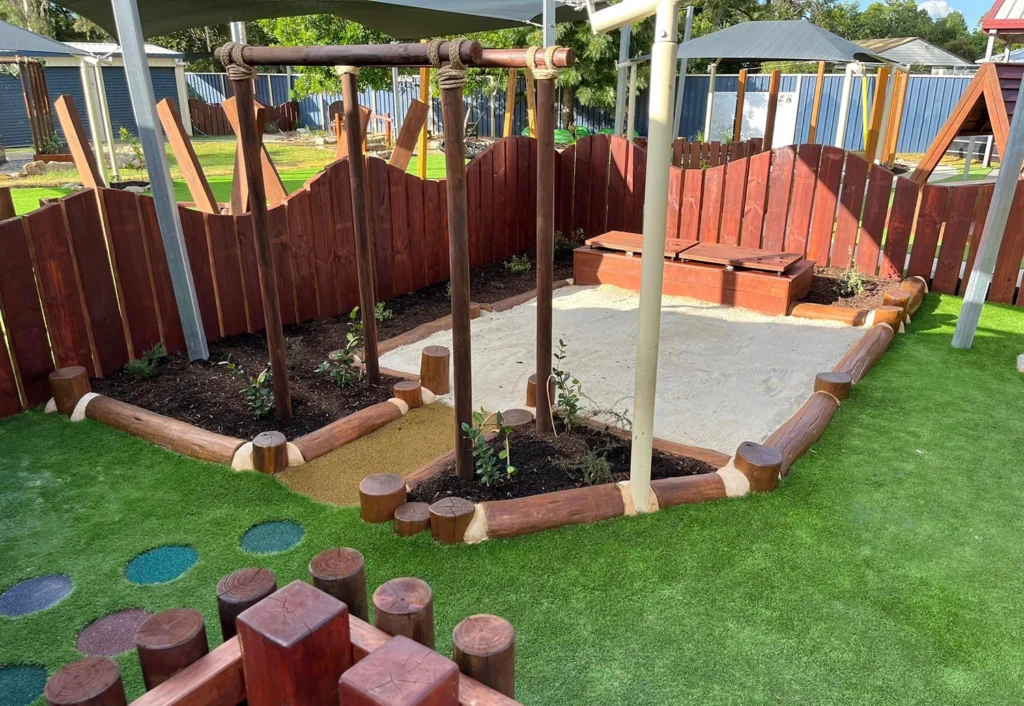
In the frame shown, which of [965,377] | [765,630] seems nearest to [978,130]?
[965,377]

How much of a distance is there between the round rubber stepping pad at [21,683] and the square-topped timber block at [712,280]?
6178mm

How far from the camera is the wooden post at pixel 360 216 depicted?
449cm

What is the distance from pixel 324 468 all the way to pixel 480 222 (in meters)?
4.86

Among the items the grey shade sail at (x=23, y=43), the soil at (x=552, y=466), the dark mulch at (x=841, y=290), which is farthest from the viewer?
the grey shade sail at (x=23, y=43)

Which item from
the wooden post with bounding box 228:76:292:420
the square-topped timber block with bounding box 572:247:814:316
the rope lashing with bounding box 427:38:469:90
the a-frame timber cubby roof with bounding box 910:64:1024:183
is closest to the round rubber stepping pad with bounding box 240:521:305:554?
the wooden post with bounding box 228:76:292:420

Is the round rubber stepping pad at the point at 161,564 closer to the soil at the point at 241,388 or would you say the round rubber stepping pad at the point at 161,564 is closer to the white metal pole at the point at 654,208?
the soil at the point at 241,388

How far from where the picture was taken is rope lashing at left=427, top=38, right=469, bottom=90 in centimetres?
301

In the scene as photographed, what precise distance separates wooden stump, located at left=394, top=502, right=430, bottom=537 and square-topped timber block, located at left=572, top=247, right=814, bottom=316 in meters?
4.70

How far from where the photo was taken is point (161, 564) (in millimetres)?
3092

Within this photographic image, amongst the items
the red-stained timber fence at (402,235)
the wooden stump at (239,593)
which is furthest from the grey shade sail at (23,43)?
the wooden stump at (239,593)

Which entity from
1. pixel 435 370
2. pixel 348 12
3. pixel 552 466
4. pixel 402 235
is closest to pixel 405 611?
pixel 552 466

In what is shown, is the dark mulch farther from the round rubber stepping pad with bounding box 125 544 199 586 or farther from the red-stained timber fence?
the round rubber stepping pad with bounding box 125 544 199 586

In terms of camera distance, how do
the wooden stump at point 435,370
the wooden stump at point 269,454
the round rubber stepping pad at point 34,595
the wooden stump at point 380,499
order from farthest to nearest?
the wooden stump at point 435,370
the wooden stump at point 269,454
the wooden stump at point 380,499
the round rubber stepping pad at point 34,595

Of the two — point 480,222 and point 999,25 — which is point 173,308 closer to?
point 480,222
